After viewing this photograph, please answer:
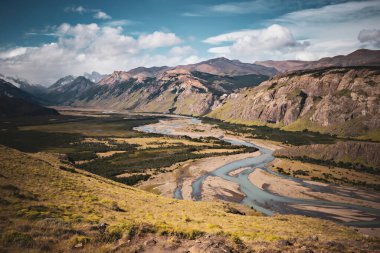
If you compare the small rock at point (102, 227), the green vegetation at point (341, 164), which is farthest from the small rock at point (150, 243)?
the green vegetation at point (341, 164)

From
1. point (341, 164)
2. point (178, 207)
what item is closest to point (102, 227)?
point (178, 207)

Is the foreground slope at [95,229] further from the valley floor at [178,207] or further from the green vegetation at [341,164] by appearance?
the green vegetation at [341,164]

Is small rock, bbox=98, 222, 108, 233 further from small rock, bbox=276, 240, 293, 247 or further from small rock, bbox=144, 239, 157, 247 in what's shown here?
small rock, bbox=276, 240, 293, 247

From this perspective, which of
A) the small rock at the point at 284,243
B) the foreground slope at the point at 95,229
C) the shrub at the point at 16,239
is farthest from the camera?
the small rock at the point at 284,243

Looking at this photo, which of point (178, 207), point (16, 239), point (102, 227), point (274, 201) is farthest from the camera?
point (274, 201)

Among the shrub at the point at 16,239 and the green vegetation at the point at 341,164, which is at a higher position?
the shrub at the point at 16,239

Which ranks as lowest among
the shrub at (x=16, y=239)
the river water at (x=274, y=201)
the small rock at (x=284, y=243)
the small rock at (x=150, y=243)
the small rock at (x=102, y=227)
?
the river water at (x=274, y=201)

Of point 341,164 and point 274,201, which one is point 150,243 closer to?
point 274,201

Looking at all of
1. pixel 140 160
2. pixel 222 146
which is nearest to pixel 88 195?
pixel 140 160

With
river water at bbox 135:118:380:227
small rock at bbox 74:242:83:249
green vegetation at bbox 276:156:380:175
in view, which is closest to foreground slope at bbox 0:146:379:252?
small rock at bbox 74:242:83:249

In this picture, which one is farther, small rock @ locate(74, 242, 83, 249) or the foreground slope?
the foreground slope

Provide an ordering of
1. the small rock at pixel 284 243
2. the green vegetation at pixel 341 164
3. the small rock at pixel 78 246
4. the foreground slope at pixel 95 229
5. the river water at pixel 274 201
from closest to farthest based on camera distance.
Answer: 1. the small rock at pixel 78 246
2. the foreground slope at pixel 95 229
3. the small rock at pixel 284 243
4. the river water at pixel 274 201
5. the green vegetation at pixel 341 164

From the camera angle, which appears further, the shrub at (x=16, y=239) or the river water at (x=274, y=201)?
the river water at (x=274, y=201)
